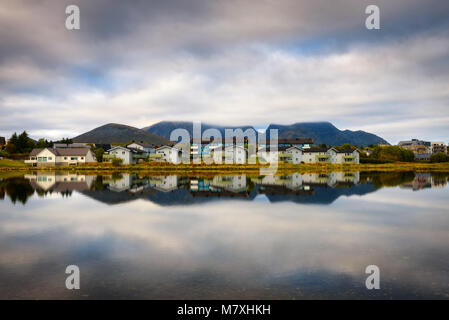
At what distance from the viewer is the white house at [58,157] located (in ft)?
239

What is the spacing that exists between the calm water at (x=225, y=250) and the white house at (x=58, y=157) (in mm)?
59206

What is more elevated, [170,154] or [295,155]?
[170,154]

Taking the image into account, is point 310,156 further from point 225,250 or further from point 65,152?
point 225,250

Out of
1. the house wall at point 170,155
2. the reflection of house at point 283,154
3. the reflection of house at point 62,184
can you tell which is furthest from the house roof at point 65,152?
the reflection of house at point 283,154

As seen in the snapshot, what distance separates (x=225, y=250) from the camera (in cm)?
1027

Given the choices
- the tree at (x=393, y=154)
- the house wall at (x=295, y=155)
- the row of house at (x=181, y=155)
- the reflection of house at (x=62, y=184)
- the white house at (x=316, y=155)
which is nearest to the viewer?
the reflection of house at (x=62, y=184)

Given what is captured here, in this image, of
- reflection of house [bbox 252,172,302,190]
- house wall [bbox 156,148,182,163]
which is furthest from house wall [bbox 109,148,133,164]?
reflection of house [bbox 252,172,302,190]

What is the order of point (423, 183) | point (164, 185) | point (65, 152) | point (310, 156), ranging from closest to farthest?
1. point (164, 185)
2. point (423, 183)
3. point (65, 152)
4. point (310, 156)

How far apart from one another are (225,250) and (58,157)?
74.6m

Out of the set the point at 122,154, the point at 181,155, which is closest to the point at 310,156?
the point at 181,155

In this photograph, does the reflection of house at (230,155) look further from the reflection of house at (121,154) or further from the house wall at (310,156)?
the house wall at (310,156)

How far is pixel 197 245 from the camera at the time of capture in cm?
1084

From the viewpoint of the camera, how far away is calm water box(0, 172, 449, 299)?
726 centimetres
